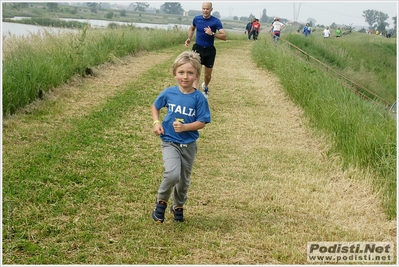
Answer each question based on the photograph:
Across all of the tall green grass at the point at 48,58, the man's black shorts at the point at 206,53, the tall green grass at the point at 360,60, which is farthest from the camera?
the tall green grass at the point at 360,60

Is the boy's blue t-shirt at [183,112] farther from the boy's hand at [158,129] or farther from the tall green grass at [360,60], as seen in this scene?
the tall green grass at [360,60]

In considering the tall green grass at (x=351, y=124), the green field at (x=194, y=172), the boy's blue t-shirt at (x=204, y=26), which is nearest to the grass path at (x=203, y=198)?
the green field at (x=194, y=172)

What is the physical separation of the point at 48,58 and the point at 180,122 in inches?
269

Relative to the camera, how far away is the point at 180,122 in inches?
173

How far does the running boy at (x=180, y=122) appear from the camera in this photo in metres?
4.36

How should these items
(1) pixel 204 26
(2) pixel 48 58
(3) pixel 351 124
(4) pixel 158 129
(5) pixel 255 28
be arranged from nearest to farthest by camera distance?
(4) pixel 158 129 → (3) pixel 351 124 → (1) pixel 204 26 → (2) pixel 48 58 → (5) pixel 255 28

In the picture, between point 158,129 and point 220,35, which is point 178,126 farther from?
point 220,35

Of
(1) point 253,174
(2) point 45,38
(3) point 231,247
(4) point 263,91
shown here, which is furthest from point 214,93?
(3) point 231,247

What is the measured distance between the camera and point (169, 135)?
443cm

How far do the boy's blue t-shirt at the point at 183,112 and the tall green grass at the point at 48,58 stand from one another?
4048mm

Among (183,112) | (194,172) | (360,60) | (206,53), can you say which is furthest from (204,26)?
(360,60)

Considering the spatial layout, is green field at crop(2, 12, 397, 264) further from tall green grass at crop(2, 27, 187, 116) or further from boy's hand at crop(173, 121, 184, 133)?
boy's hand at crop(173, 121, 184, 133)

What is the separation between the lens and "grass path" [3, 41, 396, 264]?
4055 mm

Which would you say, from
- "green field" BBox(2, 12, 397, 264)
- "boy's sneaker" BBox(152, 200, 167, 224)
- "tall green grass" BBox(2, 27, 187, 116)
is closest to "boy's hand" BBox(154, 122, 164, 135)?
"boy's sneaker" BBox(152, 200, 167, 224)
